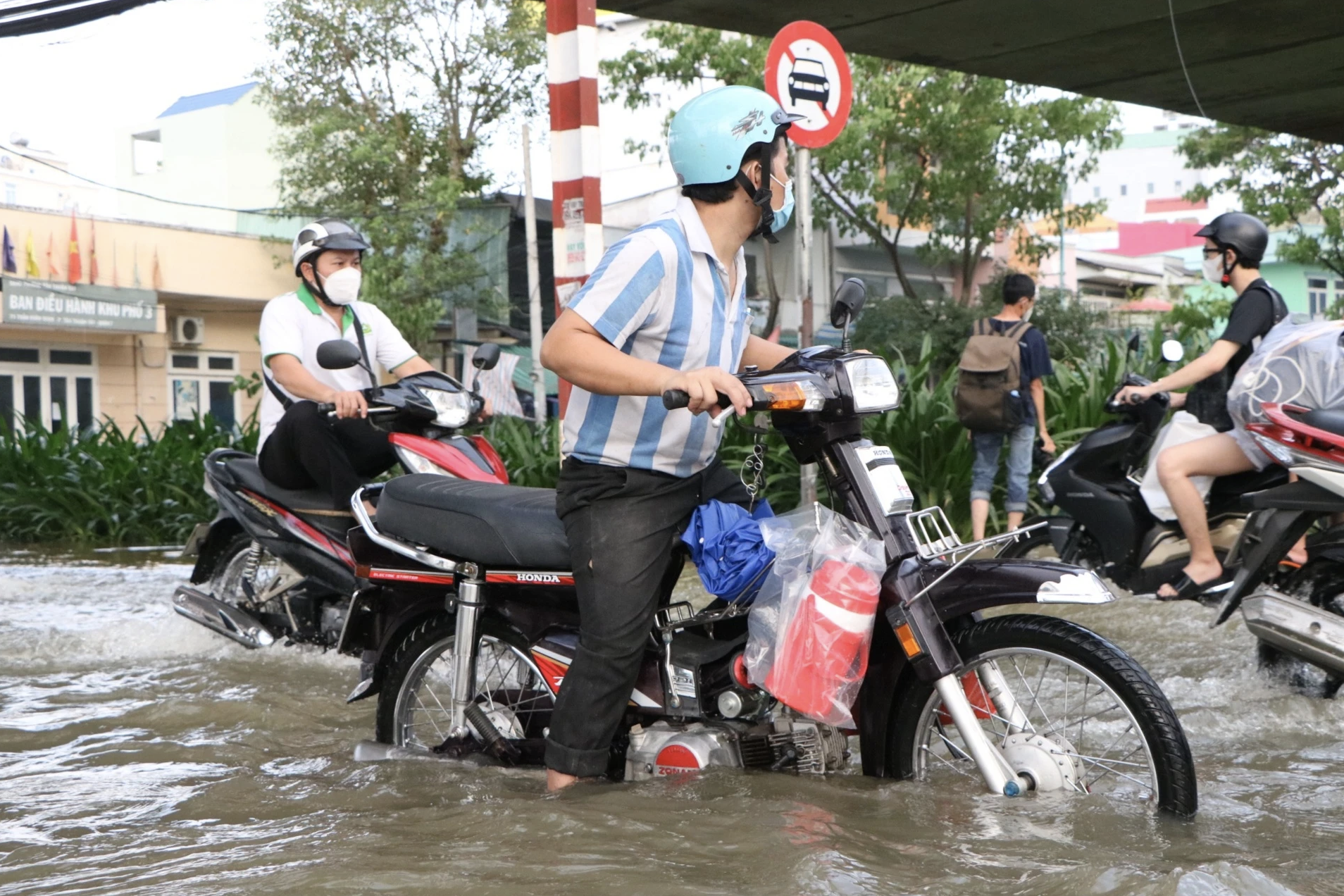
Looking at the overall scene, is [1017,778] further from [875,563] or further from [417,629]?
[417,629]

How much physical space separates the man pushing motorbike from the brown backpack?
4958mm

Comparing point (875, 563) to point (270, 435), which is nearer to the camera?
point (875, 563)

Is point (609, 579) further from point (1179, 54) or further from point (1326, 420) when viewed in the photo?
point (1179, 54)

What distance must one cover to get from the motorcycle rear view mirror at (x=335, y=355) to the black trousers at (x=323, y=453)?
76 cm

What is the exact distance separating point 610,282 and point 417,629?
1.29 meters

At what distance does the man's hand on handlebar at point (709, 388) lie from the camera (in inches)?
114

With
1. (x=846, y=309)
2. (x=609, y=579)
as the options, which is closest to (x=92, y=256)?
(x=609, y=579)

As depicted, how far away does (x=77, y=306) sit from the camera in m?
29.7

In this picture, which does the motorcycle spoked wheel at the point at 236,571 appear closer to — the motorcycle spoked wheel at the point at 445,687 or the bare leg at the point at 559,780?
the motorcycle spoked wheel at the point at 445,687

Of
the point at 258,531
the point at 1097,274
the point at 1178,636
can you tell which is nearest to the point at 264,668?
the point at 258,531

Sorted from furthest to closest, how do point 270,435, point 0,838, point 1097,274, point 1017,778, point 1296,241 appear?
point 1097,274 < point 1296,241 < point 270,435 < point 0,838 < point 1017,778

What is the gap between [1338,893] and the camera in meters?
2.63

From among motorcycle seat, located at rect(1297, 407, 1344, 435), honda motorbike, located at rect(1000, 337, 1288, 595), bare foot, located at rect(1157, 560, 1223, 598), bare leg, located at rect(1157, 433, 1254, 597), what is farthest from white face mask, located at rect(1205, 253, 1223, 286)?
motorcycle seat, located at rect(1297, 407, 1344, 435)

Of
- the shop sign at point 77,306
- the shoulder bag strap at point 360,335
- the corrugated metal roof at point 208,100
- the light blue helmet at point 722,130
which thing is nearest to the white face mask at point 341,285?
the shoulder bag strap at point 360,335
